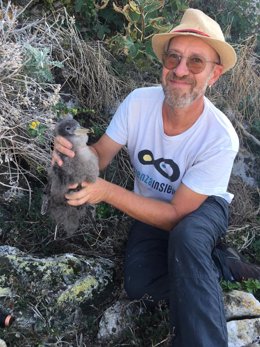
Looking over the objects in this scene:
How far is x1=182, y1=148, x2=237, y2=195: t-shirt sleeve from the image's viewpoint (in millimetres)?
3367

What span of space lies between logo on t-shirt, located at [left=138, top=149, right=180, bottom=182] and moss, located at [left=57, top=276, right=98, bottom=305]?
0.95m

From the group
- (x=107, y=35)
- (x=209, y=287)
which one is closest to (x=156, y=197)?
(x=209, y=287)

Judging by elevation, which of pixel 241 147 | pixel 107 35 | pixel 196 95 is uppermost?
pixel 196 95

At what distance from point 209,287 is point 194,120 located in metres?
1.22

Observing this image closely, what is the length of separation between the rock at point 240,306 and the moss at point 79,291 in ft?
3.21

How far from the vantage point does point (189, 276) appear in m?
2.98

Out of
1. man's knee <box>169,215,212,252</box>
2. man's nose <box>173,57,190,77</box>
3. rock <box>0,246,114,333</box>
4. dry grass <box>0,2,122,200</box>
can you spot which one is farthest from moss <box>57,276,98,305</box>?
man's nose <box>173,57,190,77</box>

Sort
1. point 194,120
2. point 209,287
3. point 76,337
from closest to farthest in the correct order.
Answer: point 209,287 < point 76,337 < point 194,120

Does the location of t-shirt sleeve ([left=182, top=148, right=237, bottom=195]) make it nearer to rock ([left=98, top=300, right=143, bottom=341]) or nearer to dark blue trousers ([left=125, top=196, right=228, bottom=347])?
dark blue trousers ([left=125, top=196, right=228, bottom=347])

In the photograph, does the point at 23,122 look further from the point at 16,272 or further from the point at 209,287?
the point at 209,287

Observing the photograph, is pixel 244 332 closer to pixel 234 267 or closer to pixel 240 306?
pixel 240 306

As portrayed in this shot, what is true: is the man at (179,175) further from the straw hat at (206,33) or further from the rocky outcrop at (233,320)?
the rocky outcrop at (233,320)

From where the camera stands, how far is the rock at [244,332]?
330 centimetres

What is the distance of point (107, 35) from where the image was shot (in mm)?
5531
